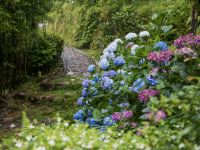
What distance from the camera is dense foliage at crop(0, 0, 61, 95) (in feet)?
28.3

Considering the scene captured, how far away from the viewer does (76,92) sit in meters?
9.41

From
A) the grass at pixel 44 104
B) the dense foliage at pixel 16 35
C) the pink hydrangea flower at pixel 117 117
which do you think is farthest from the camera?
the dense foliage at pixel 16 35

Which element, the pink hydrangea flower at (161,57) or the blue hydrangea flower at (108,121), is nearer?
the pink hydrangea flower at (161,57)

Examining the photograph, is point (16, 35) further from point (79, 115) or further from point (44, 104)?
point (79, 115)

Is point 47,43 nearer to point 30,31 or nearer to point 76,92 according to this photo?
point 30,31

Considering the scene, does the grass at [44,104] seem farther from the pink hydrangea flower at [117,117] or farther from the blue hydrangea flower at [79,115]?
the pink hydrangea flower at [117,117]

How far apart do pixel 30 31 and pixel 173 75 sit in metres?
7.64

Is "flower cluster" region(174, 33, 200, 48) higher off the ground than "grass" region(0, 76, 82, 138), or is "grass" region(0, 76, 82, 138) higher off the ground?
"flower cluster" region(174, 33, 200, 48)

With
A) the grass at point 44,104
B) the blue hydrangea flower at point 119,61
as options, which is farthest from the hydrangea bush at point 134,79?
the grass at point 44,104

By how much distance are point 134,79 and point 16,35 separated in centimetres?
605

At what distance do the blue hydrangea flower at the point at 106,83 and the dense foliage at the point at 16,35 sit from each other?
3.87 m

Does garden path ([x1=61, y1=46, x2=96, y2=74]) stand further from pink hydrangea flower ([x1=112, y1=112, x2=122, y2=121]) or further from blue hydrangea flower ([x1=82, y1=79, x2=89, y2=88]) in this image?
pink hydrangea flower ([x1=112, y1=112, x2=122, y2=121])

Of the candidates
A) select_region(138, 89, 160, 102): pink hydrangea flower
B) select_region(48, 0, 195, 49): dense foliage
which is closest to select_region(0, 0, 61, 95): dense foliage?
select_region(48, 0, 195, 49): dense foliage

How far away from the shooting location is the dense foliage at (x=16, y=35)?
28.3ft
